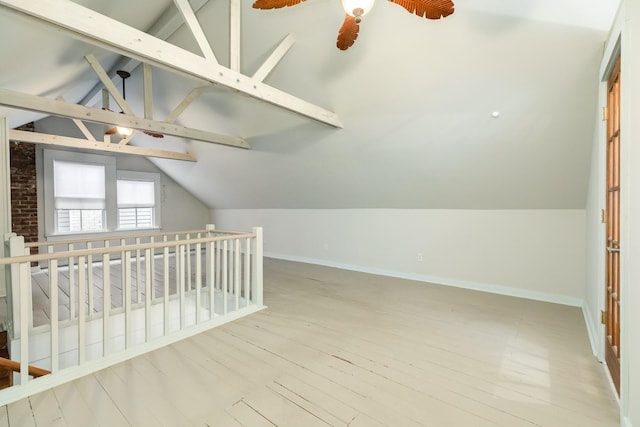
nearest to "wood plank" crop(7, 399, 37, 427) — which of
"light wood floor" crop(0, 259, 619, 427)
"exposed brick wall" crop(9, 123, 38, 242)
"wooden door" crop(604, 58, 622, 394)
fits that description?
"light wood floor" crop(0, 259, 619, 427)

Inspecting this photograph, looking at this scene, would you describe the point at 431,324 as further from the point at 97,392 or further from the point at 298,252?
the point at 298,252

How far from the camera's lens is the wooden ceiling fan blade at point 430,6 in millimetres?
1554

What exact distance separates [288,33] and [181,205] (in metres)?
A: 6.17

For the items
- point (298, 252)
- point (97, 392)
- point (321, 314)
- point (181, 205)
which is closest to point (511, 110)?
point (321, 314)

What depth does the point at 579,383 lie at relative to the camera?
1.88 meters

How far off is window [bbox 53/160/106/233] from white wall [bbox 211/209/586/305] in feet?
14.5

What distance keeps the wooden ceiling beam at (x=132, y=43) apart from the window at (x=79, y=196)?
18.1 ft

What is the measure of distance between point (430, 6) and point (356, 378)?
2296mm

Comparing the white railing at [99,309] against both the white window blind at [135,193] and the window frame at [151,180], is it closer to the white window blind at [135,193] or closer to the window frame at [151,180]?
the white window blind at [135,193]

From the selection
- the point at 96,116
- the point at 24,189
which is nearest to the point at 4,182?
the point at 96,116

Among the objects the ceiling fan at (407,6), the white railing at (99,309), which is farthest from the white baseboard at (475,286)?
the ceiling fan at (407,6)

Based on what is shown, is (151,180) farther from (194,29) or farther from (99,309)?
(194,29)

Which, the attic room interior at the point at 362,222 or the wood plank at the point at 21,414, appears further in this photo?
the attic room interior at the point at 362,222

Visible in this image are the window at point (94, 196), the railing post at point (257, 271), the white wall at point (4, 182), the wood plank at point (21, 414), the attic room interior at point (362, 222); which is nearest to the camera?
A: the wood plank at point (21, 414)
